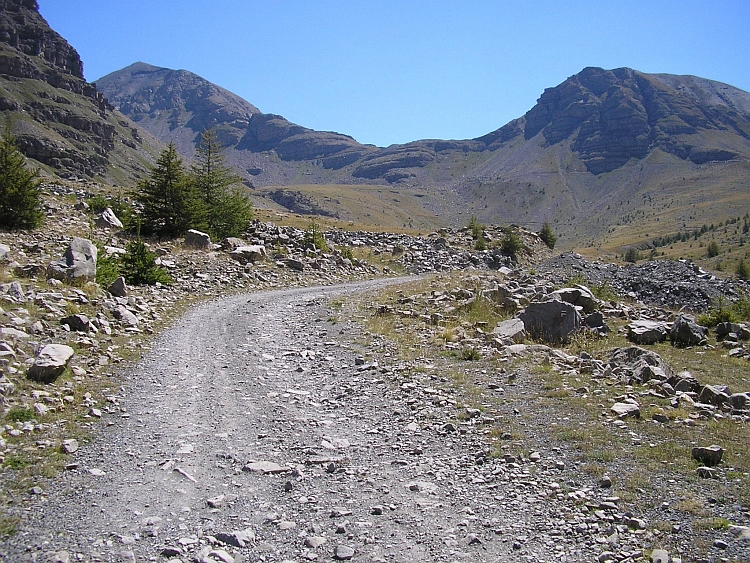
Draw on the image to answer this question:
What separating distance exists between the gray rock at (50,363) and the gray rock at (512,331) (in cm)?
1028

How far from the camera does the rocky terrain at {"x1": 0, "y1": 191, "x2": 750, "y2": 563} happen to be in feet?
17.6

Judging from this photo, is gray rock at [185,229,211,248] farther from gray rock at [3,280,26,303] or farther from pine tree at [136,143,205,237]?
gray rock at [3,280,26,303]

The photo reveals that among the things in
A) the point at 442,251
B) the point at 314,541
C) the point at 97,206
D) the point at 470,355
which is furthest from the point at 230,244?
the point at 314,541

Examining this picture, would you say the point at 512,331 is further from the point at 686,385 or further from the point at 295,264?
the point at 295,264

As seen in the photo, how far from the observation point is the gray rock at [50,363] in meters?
8.95

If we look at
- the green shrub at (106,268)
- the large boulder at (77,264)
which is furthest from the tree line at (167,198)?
the large boulder at (77,264)

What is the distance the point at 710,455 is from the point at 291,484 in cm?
558

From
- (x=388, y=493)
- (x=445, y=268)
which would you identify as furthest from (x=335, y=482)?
(x=445, y=268)

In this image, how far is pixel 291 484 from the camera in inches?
258

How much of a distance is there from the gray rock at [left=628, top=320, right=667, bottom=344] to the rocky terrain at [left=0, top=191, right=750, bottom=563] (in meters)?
0.44

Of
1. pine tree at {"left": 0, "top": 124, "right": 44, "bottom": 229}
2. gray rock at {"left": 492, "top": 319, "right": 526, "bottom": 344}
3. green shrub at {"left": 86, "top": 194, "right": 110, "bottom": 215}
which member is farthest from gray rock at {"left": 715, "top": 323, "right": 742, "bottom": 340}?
green shrub at {"left": 86, "top": 194, "right": 110, "bottom": 215}

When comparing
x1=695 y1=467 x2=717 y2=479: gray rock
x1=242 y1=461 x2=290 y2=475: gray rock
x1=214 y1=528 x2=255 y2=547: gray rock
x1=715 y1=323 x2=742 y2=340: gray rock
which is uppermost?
x1=214 y1=528 x2=255 y2=547: gray rock

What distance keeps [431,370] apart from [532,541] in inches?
242

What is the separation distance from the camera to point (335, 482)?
6.69 meters
